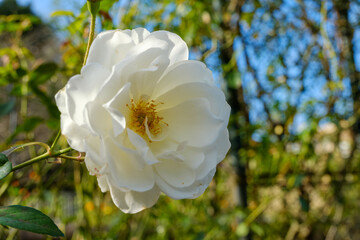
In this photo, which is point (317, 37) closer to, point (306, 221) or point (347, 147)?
point (347, 147)

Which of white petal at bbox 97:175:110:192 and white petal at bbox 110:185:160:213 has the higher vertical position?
white petal at bbox 97:175:110:192

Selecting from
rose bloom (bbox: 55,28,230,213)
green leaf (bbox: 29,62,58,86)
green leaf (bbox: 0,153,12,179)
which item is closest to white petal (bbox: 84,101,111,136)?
rose bloom (bbox: 55,28,230,213)

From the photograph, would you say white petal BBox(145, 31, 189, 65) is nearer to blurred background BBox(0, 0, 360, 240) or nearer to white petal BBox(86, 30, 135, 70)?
white petal BBox(86, 30, 135, 70)

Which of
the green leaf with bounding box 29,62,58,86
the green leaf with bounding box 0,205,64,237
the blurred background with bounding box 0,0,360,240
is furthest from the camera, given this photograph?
the blurred background with bounding box 0,0,360,240

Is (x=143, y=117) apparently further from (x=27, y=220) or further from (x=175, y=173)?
(x=27, y=220)

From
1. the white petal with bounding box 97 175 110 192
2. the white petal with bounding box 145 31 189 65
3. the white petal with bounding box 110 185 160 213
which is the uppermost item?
the white petal with bounding box 145 31 189 65

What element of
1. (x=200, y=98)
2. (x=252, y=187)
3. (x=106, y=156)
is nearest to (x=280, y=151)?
(x=252, y=187)

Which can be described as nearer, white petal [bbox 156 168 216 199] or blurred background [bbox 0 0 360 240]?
white petal [bbox 156 168 216 199]
